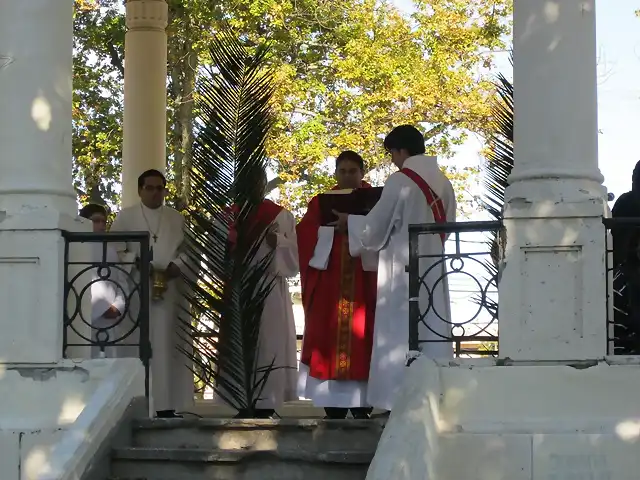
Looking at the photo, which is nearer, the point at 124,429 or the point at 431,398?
the point at 431,398

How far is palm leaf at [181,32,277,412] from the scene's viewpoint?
863cm

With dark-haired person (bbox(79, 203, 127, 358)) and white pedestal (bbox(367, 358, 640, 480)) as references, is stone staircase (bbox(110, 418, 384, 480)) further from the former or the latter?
dark-haired person (bbox(79, 203, 127, 358))

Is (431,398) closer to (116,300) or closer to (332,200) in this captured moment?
(332,200)

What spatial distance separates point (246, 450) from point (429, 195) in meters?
2.39

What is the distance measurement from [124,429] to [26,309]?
992 mm

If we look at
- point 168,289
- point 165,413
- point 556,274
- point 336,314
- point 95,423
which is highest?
point 556,274

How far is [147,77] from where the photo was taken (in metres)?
11.7

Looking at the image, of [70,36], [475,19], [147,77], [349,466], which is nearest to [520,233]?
[349,466]

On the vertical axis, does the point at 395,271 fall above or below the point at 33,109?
below

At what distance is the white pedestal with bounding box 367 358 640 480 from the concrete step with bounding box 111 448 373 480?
461mm

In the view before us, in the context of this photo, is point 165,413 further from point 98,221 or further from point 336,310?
point 98,221

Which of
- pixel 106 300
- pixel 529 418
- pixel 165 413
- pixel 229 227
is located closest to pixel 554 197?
pixel 529 418

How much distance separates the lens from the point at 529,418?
272 inches

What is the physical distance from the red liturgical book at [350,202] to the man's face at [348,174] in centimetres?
11
